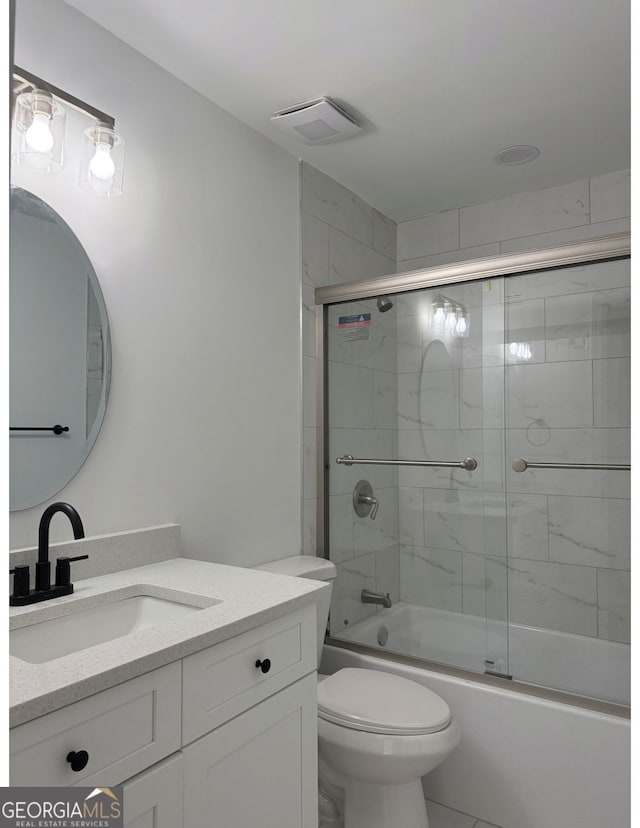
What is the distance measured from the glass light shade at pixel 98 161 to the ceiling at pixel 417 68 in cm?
36

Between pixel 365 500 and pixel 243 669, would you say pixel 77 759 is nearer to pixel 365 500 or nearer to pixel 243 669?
pixel 243 669

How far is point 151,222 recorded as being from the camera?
1787mm

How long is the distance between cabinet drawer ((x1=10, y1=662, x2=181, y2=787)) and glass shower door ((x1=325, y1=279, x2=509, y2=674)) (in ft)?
4.77

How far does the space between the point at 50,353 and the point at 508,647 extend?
1.83m

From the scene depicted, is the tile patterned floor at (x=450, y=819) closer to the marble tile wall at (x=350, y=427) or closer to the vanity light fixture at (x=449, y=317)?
the marble tile wall at (x=350, y=427)

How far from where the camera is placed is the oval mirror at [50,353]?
4.62 ft

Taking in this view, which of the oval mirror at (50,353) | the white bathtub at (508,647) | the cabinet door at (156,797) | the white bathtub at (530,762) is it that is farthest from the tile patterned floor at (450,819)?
the oval mirror at (50,353)

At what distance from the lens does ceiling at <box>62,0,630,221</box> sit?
5.31ft

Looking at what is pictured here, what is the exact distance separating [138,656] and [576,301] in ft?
6.06

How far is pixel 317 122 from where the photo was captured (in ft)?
6.99

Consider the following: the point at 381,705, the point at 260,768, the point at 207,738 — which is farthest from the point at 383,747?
the point at 207,738

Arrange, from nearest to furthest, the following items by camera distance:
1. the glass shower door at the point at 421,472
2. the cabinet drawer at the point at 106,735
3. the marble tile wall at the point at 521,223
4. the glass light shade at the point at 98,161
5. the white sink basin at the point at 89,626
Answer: the cabinet drawer at the point at 106,735 < the white sink basin at the point at 89,626 < the glass light shade at the point at 98,161 < the glass shower door at the point at 421,472 < the marble tile wall at the point at 521,223

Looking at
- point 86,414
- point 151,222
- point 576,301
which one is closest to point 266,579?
point 86,414

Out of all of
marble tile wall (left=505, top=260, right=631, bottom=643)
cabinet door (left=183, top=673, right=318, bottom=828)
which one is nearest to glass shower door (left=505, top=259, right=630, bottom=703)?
marble tile wall (left=505, top=260, right=631, bottom=643)
